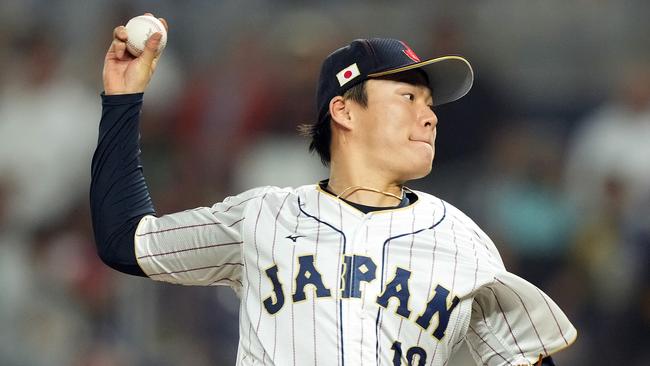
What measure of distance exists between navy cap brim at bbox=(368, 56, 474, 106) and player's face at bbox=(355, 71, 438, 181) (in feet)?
0.14

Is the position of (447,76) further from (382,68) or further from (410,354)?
(410,354)

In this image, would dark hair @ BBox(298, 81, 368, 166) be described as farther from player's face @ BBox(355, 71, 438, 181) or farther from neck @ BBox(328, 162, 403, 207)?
neck @ BBox(328, 162, 403, 207)

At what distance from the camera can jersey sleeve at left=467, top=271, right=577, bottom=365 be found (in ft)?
8.14

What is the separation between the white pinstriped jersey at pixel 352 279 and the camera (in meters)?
2.39

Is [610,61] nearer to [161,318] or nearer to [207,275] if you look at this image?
[161,318]

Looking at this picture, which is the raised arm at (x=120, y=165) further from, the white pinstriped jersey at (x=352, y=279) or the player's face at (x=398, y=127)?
the player's face at (x=398, y=127)

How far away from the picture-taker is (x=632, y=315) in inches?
188

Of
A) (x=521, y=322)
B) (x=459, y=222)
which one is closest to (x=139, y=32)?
(x=459, y=222)

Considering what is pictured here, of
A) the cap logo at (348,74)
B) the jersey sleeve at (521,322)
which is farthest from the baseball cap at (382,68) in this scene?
the jersey sleeve at (521,322)

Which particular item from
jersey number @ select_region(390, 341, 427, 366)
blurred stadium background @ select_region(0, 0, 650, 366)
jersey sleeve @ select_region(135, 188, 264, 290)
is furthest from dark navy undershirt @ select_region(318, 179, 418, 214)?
blurred stadium background @ select_region(0, 0, 650, 366)

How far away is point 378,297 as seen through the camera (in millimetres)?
2408

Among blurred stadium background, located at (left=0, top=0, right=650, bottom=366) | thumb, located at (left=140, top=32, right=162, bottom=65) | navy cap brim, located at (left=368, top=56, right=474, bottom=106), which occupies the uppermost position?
thumb, located at (left=140, top=32, right=162, bottom=65)

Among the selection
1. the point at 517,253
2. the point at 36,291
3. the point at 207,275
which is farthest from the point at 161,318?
the point at 207,275

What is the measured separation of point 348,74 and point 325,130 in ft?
0.61
